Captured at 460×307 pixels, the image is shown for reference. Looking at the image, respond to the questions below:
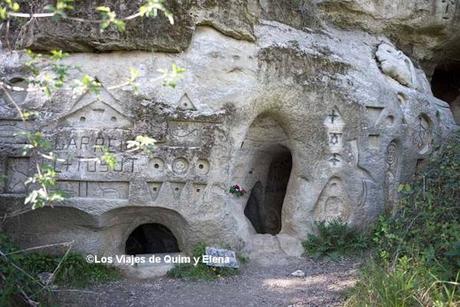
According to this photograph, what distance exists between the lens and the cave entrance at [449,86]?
10.1 m

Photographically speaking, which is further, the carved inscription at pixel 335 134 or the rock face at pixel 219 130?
the carved inscription at pixel 335 134

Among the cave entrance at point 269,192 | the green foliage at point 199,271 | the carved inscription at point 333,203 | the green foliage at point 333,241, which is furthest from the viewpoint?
the cave entrance at point 269,192

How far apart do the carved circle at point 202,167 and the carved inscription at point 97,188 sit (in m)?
0.76

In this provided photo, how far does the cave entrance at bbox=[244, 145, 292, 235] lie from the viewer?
7156 millimetres

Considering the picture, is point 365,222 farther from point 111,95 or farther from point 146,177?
point 111,95

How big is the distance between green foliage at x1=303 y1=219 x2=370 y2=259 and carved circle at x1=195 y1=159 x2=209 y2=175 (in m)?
1.57

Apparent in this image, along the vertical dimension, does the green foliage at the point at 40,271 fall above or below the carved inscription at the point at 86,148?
below

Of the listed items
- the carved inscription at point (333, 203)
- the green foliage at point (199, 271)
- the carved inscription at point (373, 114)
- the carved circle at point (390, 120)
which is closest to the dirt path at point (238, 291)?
the green foliage at point (199, 271)


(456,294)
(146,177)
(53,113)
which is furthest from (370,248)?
(53,113)

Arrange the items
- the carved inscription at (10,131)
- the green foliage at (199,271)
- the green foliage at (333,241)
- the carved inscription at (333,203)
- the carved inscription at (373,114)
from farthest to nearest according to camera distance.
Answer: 1. the carved inscription at (373,114)
2. the carved inscription at (333,203)
3. the green foliage at (333,241)
4. the green foliage at (199,271)
5. the carved inscription at (10,131)

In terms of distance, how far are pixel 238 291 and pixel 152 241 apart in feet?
5.71

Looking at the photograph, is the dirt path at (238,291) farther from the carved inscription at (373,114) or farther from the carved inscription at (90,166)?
the carved inscription at (373,114)

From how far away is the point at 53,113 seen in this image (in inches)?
215

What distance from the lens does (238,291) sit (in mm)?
5359
